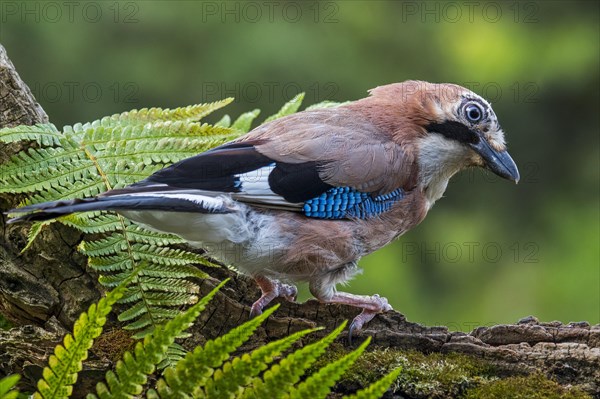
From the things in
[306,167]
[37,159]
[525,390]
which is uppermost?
[37,159]

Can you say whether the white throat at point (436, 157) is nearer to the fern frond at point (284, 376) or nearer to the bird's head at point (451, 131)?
the bird's head at point (451, 131)

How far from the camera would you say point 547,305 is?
7543 mm

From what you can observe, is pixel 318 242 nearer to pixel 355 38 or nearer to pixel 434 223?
pixel 434 223

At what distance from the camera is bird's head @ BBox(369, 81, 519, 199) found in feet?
15.7

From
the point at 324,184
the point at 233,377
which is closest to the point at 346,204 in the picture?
the point at 324,184

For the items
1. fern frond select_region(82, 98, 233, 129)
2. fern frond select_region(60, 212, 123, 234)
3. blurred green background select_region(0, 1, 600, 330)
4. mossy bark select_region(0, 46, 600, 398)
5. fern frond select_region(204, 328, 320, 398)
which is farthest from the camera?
blurred green background select_region(0, 1, 600, 330)

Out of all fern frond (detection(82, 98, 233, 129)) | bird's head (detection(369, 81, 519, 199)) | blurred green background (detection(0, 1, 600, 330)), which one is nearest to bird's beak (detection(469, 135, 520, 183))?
bird's head (detection(369, 81, 519, 199))

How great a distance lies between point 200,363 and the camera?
2332 millimetres

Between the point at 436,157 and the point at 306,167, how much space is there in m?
0.83

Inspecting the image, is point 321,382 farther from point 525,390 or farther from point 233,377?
point 525,390

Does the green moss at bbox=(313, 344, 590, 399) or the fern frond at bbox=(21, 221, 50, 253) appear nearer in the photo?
the green moss at bbox=(313, 344, 590, 399)

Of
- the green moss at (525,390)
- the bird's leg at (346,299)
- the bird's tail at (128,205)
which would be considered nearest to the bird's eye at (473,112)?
the bird's leg at (346,299)

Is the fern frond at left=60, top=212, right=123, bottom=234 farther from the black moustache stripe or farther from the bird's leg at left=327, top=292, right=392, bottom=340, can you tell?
the black moustache stripe

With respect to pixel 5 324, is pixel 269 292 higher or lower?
lower
